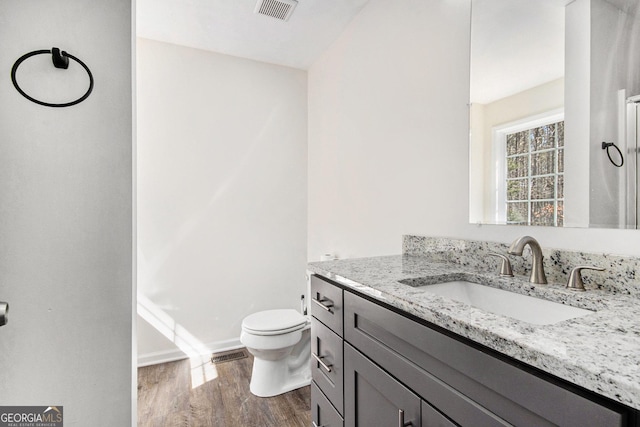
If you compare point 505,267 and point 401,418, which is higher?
point 505,267

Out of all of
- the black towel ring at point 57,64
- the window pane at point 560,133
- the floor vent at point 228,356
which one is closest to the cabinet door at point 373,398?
the window pane at point 560,133

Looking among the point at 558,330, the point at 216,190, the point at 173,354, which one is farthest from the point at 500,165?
the point at 173,354

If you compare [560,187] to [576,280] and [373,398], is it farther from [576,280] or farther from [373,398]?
[373,398]

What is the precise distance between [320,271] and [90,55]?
50.6 inches

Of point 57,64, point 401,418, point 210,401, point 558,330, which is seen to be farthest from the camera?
point 210,401

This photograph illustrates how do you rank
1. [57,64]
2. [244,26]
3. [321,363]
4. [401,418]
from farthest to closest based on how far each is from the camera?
[244,26] → [321,363] → [57,64] → [401,418]

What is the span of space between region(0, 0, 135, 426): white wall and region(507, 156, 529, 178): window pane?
1559 mm

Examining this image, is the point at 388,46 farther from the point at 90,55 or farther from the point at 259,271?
the point at 259,271

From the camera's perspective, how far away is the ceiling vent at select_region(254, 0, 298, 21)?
2.01 metres

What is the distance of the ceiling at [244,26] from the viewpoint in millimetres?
2061

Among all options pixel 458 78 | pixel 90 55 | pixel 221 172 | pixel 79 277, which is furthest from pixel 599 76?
pixel 221 172

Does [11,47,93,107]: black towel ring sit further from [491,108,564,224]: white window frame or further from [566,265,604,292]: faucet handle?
[566,265,604,292]: faucet handle

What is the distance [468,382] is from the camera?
0.65 meters

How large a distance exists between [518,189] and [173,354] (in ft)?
8.80
